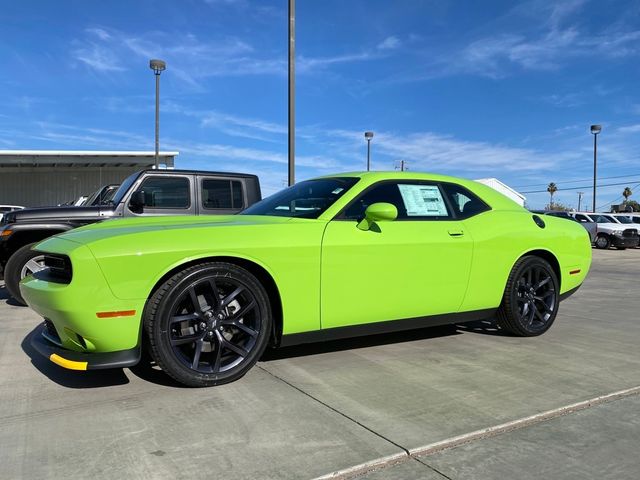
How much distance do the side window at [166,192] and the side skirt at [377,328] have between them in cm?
386

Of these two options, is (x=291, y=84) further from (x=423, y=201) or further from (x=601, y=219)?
(x=601, y=219)

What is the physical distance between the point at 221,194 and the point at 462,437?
211 inches

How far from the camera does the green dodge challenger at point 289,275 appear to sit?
3154 mm

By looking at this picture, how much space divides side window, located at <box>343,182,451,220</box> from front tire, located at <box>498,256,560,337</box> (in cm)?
99

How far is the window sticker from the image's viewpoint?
4387 millimetres

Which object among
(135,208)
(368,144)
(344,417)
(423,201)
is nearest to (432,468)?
(344,417)

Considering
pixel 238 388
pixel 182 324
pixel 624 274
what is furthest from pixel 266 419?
pixel 624 274

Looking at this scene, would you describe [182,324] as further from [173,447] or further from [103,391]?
[173,447]

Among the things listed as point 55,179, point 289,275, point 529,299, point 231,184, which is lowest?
point 529,299

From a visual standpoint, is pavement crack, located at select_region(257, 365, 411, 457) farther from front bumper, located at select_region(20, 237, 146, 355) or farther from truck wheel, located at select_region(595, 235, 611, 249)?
truck wheel, located at select_region(595, 235, 611, 249)

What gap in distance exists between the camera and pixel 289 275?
3.60m

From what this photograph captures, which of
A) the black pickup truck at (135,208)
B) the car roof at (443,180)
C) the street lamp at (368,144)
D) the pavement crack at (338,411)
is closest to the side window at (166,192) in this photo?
the black pickup truck at (135,208)

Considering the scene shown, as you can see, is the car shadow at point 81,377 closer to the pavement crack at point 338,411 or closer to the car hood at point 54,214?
the pavement crack at point 338,411

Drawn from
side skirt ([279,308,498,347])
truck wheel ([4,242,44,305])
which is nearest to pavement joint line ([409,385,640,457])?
side skirt ([279,308,498,347])
